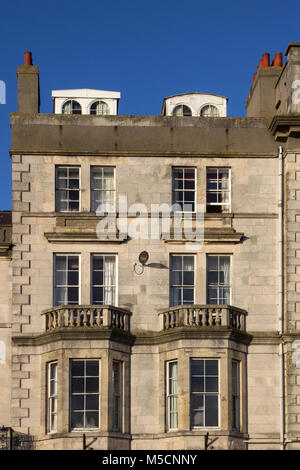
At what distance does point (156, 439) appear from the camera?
55.7m

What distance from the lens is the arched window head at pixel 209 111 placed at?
2389 inches

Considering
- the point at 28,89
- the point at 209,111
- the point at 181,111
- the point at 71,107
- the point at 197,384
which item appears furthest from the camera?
the point at 71,107

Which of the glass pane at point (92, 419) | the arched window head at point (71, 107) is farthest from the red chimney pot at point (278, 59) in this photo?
the glass pane at point (92, 419)

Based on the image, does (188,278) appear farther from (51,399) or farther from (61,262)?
(51,399)

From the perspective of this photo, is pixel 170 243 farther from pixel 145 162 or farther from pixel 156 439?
pixel 156 439

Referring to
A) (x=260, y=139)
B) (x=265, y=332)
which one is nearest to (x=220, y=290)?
(x=265, y=332)

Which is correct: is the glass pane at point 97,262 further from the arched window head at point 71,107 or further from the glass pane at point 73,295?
the arched window head at point 71,107

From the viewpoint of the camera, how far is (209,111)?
60750mm

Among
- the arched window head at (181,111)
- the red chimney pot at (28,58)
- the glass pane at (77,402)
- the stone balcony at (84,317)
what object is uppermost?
the red chimney pot at (28,58)

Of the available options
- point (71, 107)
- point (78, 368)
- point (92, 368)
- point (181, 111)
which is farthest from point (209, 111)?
point (78, 368)

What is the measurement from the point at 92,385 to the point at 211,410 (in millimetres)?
4251

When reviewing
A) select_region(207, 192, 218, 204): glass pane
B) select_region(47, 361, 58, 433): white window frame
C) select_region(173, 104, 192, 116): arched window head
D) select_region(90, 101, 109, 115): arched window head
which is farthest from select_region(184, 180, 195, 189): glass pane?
select_region(47, 361, 58, 433): white window frame

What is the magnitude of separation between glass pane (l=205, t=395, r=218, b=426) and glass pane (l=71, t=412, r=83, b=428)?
4379 mm

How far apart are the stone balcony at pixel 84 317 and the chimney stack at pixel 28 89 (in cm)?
791
